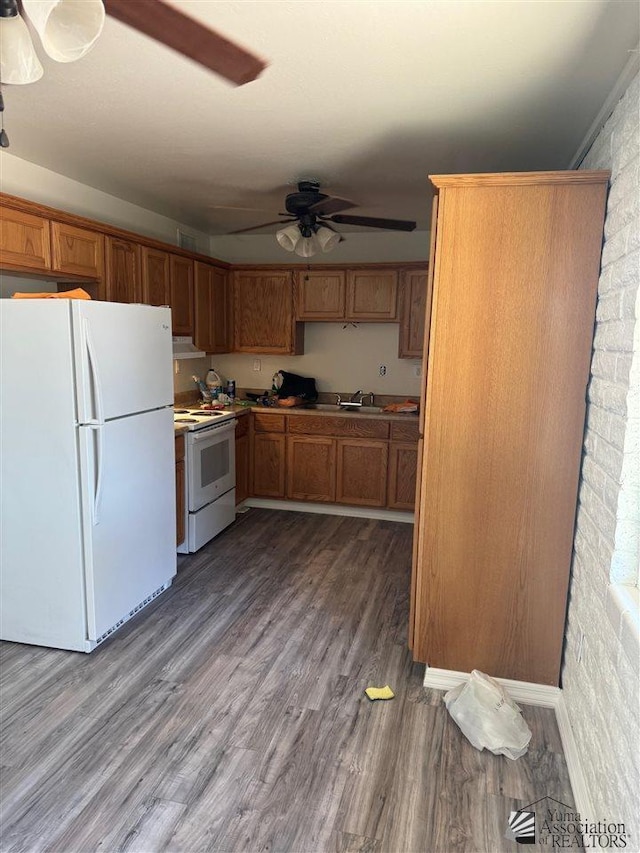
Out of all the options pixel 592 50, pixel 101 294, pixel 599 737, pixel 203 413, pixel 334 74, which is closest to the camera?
pixel 599 737

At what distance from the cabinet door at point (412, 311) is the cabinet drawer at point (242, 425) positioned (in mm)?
1475

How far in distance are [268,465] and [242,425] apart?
438 mm

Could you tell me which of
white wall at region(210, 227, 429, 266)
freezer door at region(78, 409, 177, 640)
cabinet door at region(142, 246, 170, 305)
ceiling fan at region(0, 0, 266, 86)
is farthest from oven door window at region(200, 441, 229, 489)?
ceiling fan at region(0, 0, 266, 86)

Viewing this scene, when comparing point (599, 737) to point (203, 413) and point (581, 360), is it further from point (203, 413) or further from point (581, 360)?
point (203, 413)

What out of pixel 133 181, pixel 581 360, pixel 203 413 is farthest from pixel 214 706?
pixel 133 181

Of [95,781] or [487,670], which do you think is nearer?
[95,781]

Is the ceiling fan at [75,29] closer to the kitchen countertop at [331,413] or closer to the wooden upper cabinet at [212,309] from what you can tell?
the wooden upper cabinet at [212,309]

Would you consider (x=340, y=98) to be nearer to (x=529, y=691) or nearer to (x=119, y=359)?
(x=119, y=359)

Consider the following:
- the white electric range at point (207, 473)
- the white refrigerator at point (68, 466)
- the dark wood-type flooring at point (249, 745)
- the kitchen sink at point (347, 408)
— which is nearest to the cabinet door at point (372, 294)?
the kitchen sink at point (347, 408)

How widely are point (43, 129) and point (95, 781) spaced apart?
9.20 feet

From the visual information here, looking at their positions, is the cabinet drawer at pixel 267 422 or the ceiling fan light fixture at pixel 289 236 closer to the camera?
the ceiling fan light fixture at pixel 289 236

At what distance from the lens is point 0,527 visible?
265 cm

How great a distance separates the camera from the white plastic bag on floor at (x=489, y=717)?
2.05 meters

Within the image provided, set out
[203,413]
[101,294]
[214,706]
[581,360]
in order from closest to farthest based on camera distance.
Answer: [581,360], [214,706], [101,294], [203,413]
